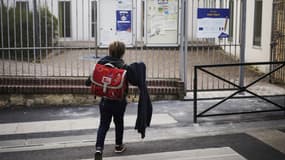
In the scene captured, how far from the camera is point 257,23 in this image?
1262cm

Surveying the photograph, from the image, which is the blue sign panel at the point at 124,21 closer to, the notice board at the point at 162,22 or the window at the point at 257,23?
the notice board at the point at 162,22

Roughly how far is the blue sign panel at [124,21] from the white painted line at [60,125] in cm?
219

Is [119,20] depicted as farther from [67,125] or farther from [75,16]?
[67,125]

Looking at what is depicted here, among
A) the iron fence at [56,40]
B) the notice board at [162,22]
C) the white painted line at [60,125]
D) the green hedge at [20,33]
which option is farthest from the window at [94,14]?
the white painted line at [60,125]

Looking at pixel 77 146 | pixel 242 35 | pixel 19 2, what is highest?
pixel 19 2

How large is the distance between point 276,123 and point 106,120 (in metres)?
3.32

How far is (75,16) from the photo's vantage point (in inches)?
389

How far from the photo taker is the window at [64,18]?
941 centimetres

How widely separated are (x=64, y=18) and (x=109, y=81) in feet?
14.8

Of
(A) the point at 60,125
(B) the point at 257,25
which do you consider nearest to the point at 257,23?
(B) the point at 257,25

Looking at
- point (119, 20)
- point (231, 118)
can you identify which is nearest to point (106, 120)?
point (231, 118)

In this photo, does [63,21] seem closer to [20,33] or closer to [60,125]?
[20,33]

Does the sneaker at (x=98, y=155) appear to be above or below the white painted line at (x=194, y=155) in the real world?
above

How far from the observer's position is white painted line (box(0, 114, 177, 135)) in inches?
272
